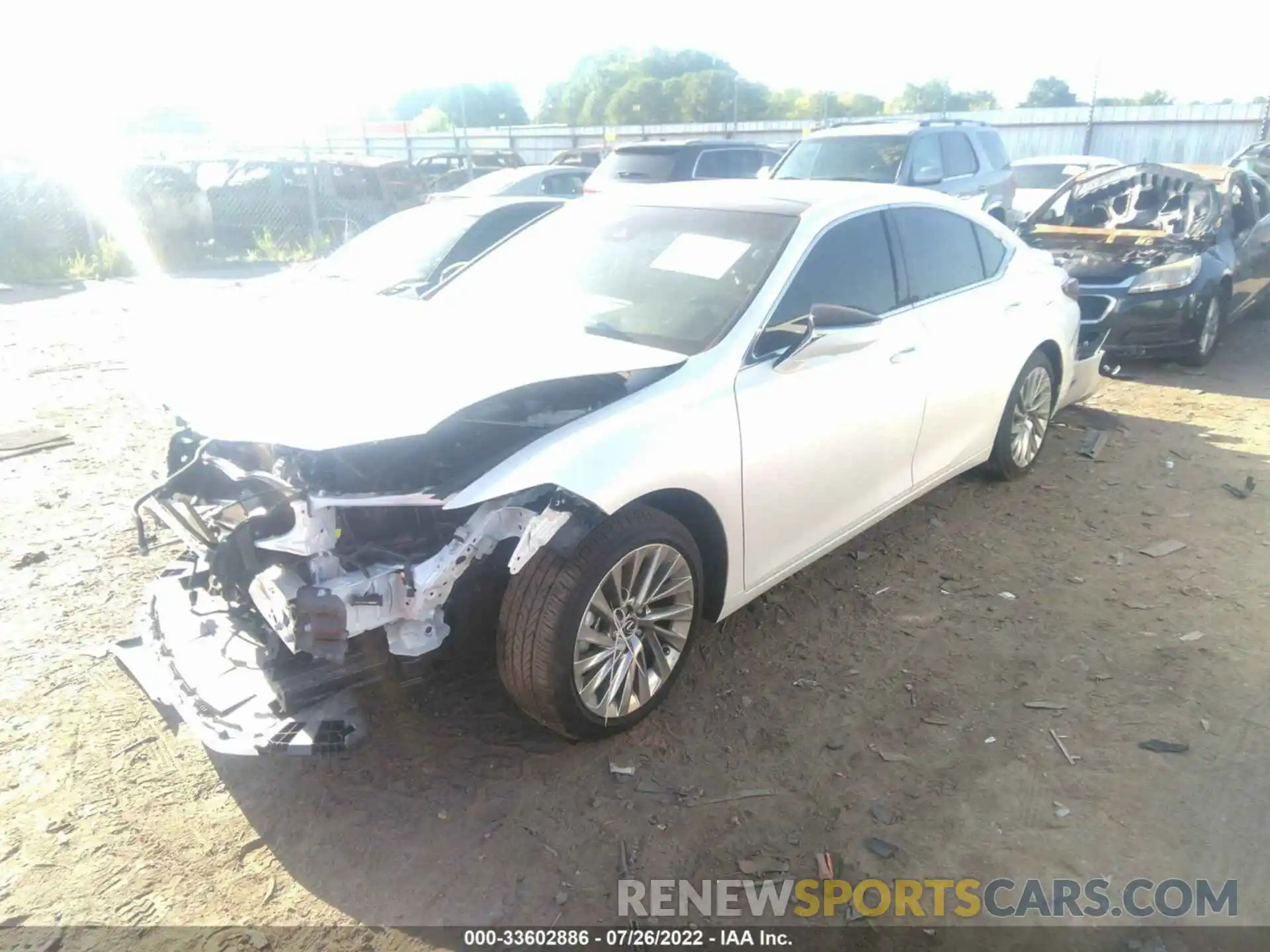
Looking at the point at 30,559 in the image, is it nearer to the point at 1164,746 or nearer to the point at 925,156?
the point at 1164,746

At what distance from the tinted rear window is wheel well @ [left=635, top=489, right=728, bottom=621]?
952 cm

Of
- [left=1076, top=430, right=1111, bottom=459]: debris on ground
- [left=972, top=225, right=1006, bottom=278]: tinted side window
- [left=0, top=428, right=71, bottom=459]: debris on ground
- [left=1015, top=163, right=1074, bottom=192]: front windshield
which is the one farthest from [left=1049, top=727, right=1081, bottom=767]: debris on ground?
[left=1015, top=163, right=1074, bottom=192]: front windshield

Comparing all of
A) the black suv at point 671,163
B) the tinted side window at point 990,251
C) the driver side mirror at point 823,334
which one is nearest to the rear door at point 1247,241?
the tinted side window at point 990,251

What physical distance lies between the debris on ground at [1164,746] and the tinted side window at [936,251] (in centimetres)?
210

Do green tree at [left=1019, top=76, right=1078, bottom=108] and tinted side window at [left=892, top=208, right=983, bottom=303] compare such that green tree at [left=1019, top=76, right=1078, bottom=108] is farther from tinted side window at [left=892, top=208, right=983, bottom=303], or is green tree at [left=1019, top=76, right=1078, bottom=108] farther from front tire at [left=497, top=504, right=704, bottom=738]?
front tire at [left=497, top=504, right=704, bottom=738]

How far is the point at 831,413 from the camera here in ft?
11.5

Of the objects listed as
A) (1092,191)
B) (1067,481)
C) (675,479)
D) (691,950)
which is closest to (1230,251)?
(1092,191)

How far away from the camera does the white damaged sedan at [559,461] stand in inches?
105

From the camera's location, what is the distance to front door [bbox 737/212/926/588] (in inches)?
129

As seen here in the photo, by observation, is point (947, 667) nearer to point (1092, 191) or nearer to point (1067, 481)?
point (1067, 481)

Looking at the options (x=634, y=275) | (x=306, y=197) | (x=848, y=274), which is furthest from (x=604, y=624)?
(x=306, y=197)

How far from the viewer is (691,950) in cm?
241

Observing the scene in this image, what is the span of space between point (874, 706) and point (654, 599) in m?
1.01

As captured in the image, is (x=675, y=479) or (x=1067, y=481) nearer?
(x=675, y=479)
